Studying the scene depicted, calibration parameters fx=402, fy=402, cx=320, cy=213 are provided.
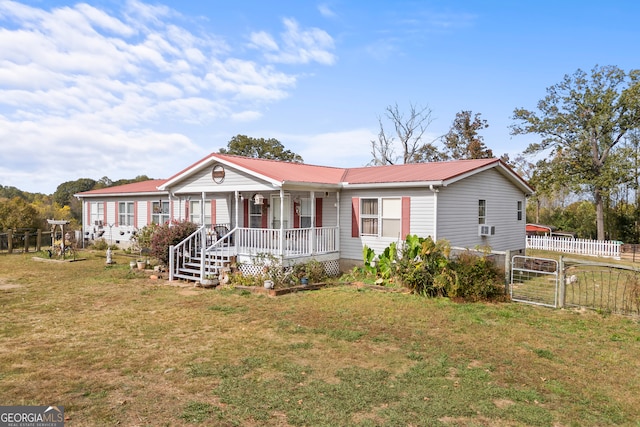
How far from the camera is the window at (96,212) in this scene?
24953 millimetres

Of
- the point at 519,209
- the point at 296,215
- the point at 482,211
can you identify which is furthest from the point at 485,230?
the point at 296,215

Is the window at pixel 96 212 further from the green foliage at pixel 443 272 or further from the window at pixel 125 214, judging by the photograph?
the green foliage at pixel 443 272

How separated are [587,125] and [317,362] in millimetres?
30637

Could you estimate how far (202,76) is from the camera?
650 inches

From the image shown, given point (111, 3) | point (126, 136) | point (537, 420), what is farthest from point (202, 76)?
point (537, 420)

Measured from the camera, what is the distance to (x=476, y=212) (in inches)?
582

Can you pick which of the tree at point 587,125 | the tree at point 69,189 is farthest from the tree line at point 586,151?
the tree at point 69,189

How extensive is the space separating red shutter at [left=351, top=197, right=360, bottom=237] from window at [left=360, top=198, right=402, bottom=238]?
0.14 m

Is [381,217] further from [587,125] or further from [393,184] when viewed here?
[587,125]

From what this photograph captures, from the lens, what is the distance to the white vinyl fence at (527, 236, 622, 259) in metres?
22.2

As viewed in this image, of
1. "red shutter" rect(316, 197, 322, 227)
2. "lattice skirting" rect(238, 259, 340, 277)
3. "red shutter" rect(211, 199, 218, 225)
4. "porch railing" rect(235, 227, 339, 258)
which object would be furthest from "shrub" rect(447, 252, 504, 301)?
"red shutter" rect(211, 199, 218, 225)

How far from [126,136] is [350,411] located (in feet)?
71.7

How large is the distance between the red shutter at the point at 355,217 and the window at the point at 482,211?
472cm

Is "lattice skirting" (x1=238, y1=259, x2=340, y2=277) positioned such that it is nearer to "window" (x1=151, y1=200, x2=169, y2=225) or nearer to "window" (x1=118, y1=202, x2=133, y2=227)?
"window" (x1=151, y1=200, x2=169, y2=225)
